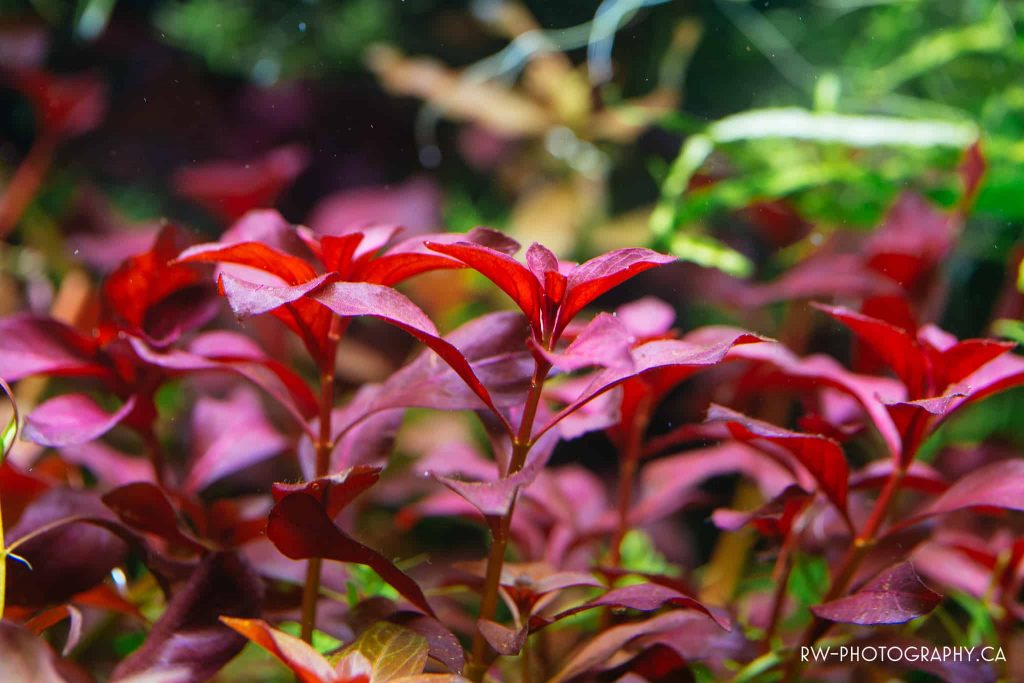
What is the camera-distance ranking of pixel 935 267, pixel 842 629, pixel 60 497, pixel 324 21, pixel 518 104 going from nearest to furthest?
pixel 60 497
pixel 842 629
pixel 935 267
pixel 518 104
pixel 324 21

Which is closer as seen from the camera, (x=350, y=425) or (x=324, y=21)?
(x=350, y=425)

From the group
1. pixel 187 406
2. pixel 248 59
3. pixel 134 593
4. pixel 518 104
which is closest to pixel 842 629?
pixel 134 593

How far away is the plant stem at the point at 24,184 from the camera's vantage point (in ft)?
5.03

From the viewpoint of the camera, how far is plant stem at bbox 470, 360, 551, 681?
1.93 feet

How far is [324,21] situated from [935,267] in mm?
1431

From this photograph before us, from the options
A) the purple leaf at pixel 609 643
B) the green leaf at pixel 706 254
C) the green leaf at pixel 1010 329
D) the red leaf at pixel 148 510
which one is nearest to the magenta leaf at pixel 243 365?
the red leaf at pixel 148 510

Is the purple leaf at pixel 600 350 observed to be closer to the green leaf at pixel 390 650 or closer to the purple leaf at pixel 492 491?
the purple leaf at pixel 492 491

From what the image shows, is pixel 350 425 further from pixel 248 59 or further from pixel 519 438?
pixel 248 59

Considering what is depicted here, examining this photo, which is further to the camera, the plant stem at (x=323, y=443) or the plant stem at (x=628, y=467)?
the plant stem at (x=628, y=467)

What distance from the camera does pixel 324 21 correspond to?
1.87 m

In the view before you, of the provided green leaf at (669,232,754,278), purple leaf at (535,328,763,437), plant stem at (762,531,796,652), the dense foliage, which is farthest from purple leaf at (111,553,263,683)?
green leaf at (669,232,754,278)

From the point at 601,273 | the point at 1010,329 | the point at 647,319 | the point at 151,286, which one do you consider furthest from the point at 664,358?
the point at 1010,329

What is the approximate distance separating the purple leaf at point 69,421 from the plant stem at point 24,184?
97 cm

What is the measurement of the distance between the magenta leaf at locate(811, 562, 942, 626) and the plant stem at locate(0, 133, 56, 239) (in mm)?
1573
